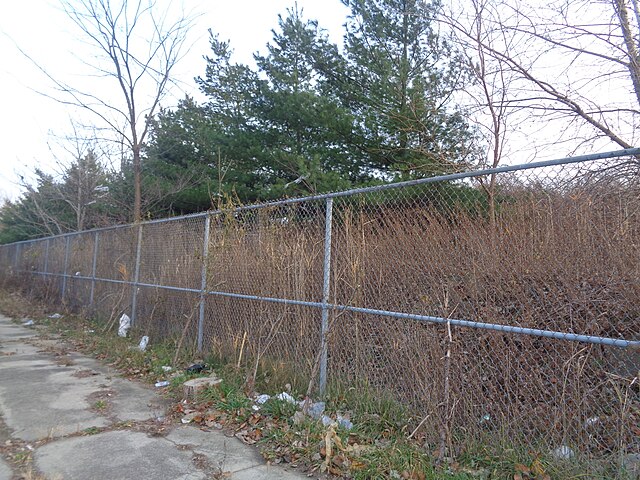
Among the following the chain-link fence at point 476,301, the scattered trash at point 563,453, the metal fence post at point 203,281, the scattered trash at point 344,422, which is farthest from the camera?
the metal fence post at point 203,281

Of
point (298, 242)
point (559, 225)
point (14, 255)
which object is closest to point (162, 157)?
point (14, 255)

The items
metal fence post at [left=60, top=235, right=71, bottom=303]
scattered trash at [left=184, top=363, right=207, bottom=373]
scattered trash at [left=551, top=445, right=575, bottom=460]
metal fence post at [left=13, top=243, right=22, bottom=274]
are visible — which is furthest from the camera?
metal fence post at [left=13, top=243, right=22, bottom=274]

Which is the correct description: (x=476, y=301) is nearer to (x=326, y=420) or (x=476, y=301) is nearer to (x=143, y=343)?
(x=326, y=420)

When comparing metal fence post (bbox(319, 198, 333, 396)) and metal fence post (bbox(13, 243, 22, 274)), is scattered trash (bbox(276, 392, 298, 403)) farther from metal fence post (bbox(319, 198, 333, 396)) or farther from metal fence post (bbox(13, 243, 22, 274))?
metal fence post (bbox(13, 243, 22, 274))

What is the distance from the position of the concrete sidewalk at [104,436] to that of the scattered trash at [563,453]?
5.41 feet

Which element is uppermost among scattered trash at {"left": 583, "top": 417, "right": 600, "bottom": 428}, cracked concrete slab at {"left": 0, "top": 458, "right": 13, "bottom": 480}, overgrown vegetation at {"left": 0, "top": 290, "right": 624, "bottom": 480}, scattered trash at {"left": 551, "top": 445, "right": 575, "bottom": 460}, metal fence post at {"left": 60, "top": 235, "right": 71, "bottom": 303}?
metal fence post at {"left": 60, "top": 235, "right": 71, "bottom": 303}

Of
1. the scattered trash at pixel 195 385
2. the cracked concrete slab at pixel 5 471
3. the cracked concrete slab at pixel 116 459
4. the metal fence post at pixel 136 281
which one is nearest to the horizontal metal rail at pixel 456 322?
the scattered trash at pixel 195 385

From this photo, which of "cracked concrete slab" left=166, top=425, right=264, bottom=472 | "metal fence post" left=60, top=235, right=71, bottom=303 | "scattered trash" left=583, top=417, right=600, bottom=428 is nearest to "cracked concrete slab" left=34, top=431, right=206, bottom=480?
"cracked concrete slab" left=166, top=425, right=264, bottom=472

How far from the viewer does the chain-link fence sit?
3.02m

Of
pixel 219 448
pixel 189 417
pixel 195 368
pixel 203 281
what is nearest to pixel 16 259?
pixel 203 281

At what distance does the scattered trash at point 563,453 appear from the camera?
285cm

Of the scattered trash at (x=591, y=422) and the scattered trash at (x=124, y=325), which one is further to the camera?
the scattered trash at (x=124, y=325)

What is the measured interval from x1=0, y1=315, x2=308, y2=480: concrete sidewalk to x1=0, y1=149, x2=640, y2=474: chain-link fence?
1.09m

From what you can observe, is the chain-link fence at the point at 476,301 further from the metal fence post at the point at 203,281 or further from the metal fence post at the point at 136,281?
the metal fence post at the point at 136,281
